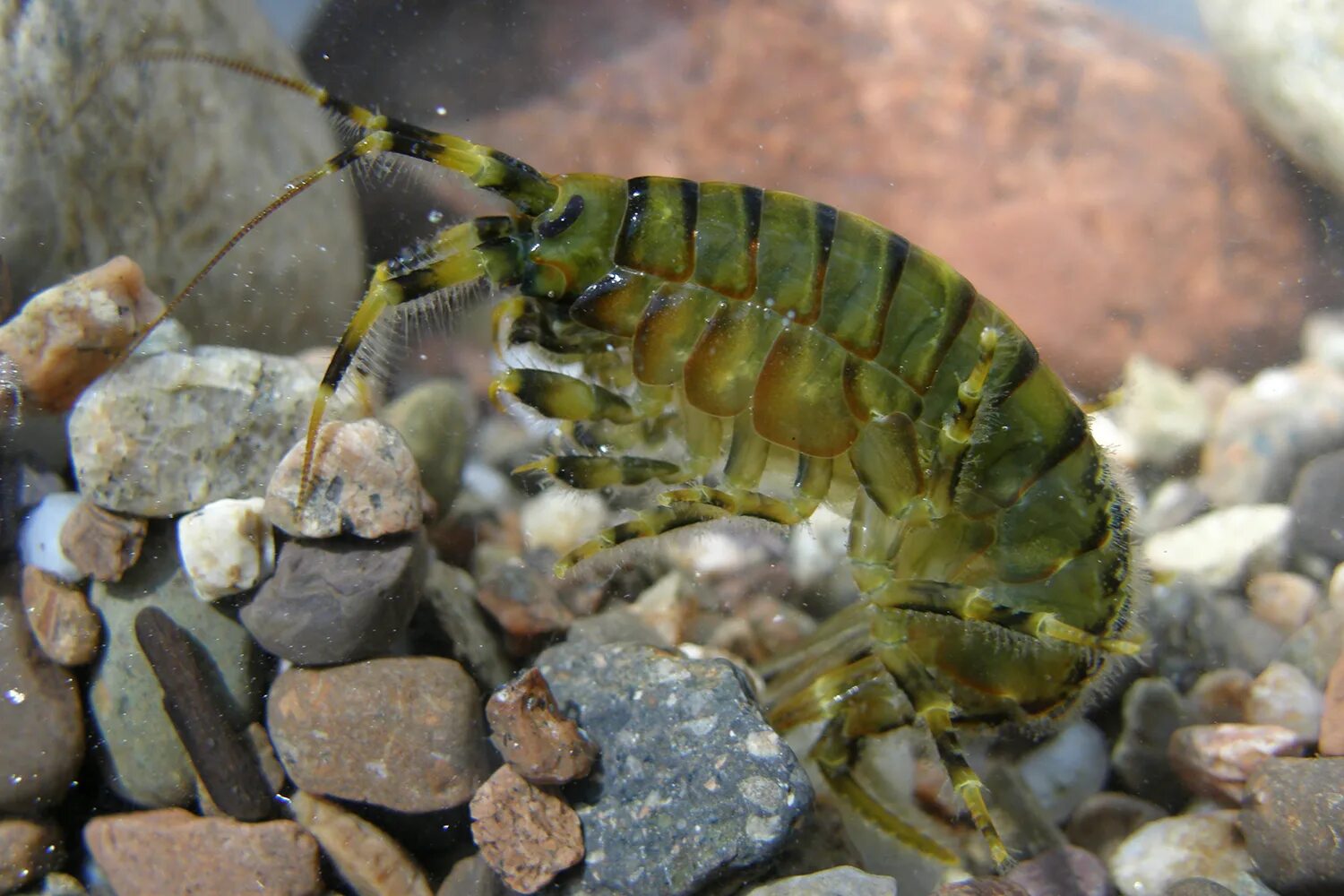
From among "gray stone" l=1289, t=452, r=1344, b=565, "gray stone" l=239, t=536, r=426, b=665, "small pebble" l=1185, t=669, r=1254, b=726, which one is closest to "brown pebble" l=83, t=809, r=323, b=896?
"gray stone" l=239, t=536, r=426, b=665

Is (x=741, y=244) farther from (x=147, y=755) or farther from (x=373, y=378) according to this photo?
(x=147, y=755)

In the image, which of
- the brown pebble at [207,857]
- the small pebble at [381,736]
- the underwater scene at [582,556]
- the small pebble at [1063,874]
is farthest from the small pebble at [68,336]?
the small pebble at [1063,874]

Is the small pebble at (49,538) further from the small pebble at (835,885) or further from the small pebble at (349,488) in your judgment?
the small pebble at (835,885)

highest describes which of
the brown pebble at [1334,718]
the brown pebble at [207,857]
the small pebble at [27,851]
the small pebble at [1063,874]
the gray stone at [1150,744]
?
the brown pebble at [1334,718]

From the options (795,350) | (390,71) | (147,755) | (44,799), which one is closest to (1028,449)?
(795,350)

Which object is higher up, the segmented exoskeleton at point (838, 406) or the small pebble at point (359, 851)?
the segmented exoskeleton at point (838, 406)

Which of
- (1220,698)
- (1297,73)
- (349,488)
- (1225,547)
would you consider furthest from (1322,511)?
(349,488)

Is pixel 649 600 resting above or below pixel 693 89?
below
